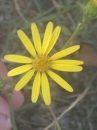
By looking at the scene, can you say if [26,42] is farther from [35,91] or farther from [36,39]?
[35,91]

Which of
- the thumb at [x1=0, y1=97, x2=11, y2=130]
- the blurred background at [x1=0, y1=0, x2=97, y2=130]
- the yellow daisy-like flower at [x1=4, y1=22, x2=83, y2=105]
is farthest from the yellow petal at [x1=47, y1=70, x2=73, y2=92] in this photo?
the blurred background at [x1=0, y1=0, x2=97, y2=130]

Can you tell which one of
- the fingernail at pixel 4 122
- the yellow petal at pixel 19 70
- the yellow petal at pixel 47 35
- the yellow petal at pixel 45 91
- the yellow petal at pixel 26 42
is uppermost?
the fingernail at pixel 4 122

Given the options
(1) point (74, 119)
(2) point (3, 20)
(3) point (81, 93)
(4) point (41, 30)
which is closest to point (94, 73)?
(3) point (81, 93)

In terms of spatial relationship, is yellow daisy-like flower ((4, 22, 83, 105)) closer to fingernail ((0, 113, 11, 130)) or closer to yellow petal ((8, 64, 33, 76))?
yellow petal ((8, 64, 33, 76))

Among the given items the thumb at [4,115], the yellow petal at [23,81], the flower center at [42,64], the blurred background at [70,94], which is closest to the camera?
the yellow petal at [23,81]

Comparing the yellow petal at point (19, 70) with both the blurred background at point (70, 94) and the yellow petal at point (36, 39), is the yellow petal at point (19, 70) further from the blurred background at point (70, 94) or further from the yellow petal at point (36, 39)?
the blurred background at point (70, 94)

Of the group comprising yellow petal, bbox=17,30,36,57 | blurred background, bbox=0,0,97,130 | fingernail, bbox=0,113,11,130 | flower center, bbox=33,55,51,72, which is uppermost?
blurred background, bbox=0,0,97,130

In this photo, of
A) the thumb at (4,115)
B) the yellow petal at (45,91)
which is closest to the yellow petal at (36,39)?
the yellow petal at (45,91)

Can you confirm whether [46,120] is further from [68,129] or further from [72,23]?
[72,23]

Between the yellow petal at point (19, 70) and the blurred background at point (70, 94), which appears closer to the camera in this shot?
the yellow petal at point (19, 70)

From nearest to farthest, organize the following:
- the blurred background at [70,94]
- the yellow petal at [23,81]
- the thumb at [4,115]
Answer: the yellow petal at [23,81], the thumb at [4,115], the blurred background at [70,94]
